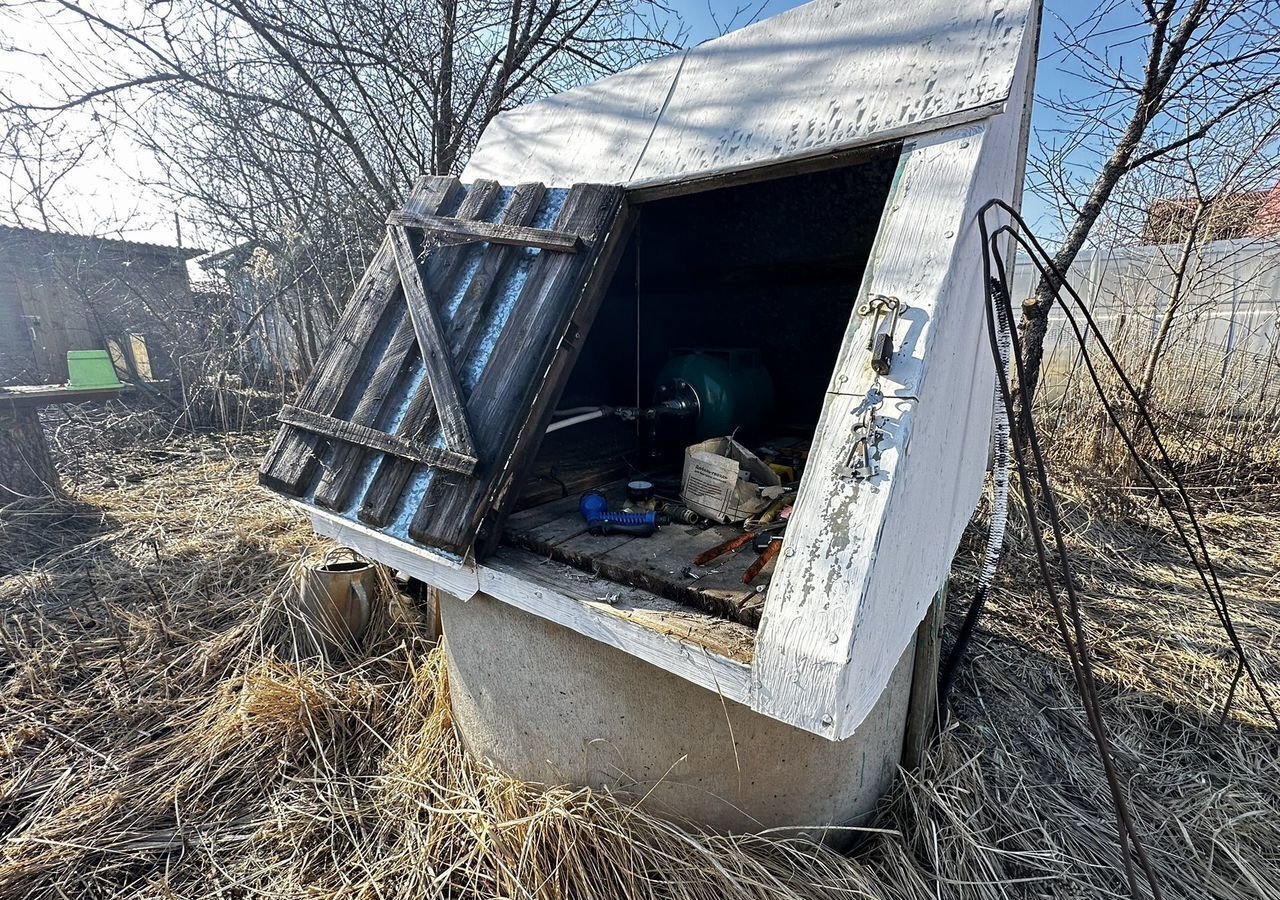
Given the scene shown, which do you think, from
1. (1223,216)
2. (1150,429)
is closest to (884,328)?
(1150,429)

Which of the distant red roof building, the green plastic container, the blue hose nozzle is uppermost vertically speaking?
the distant red roof building

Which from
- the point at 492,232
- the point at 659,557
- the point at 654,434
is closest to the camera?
the point at 659,557

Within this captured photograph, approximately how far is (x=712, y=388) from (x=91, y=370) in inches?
298

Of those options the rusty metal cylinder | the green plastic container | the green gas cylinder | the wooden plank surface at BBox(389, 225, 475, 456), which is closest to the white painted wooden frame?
the wooden plank surface at BBox(389, 225, 475, 456)

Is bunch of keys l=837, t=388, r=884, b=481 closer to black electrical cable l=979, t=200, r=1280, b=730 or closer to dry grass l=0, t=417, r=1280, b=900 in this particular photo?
black electrical cable l=979, t=200, r=1280, b=730

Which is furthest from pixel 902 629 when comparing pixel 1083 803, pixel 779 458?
pixel 1083 803

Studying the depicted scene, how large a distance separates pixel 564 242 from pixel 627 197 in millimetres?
289

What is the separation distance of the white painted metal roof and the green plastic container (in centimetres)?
685

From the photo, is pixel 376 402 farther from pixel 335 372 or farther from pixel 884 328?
pixel 884 328

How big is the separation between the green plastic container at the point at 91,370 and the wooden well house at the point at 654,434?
655 cm

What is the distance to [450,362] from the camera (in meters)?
1.65

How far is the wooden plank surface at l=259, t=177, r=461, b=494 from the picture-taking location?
179 centimetres

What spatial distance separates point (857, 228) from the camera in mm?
2646

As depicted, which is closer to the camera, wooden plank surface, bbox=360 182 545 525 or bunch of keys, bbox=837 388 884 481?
bunch of keys, bbox=837 388 884 481
